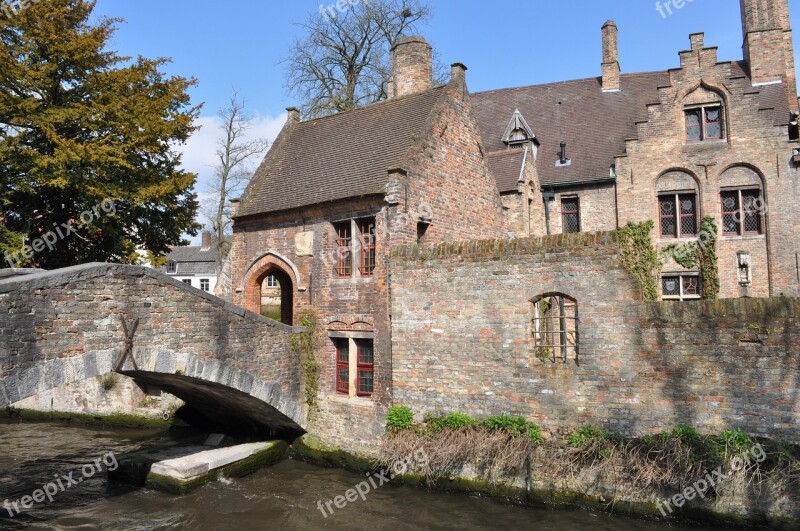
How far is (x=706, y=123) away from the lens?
19078 millimetres

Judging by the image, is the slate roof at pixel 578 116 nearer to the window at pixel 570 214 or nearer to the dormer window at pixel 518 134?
the dormer window at pixel 518 134

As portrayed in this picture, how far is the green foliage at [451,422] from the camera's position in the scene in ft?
38.9

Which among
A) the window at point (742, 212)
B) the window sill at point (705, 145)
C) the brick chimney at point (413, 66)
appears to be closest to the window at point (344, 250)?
the brick chimney at point (413, 66)

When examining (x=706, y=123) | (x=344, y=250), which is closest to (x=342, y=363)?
(x=344, y=250)

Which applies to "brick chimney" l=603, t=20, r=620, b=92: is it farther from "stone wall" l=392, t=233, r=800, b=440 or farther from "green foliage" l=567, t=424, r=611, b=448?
"green foliage" l=567, t=424, r=611, b=448

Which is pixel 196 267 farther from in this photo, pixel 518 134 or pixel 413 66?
pixel 413 66

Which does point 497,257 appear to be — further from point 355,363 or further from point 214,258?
point 214,258

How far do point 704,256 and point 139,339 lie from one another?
17.0 meters

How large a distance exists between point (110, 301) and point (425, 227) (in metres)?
7.32

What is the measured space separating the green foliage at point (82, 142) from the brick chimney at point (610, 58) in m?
17.1

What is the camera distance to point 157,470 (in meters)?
13.1

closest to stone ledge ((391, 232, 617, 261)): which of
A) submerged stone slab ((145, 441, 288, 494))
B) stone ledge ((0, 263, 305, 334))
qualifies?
stone ledge ((0, 263, 305, 334))

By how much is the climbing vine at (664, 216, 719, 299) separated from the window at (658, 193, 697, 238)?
0.48 meters

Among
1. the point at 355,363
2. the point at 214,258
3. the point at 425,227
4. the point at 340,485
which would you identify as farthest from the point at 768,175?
the point at 214,258
